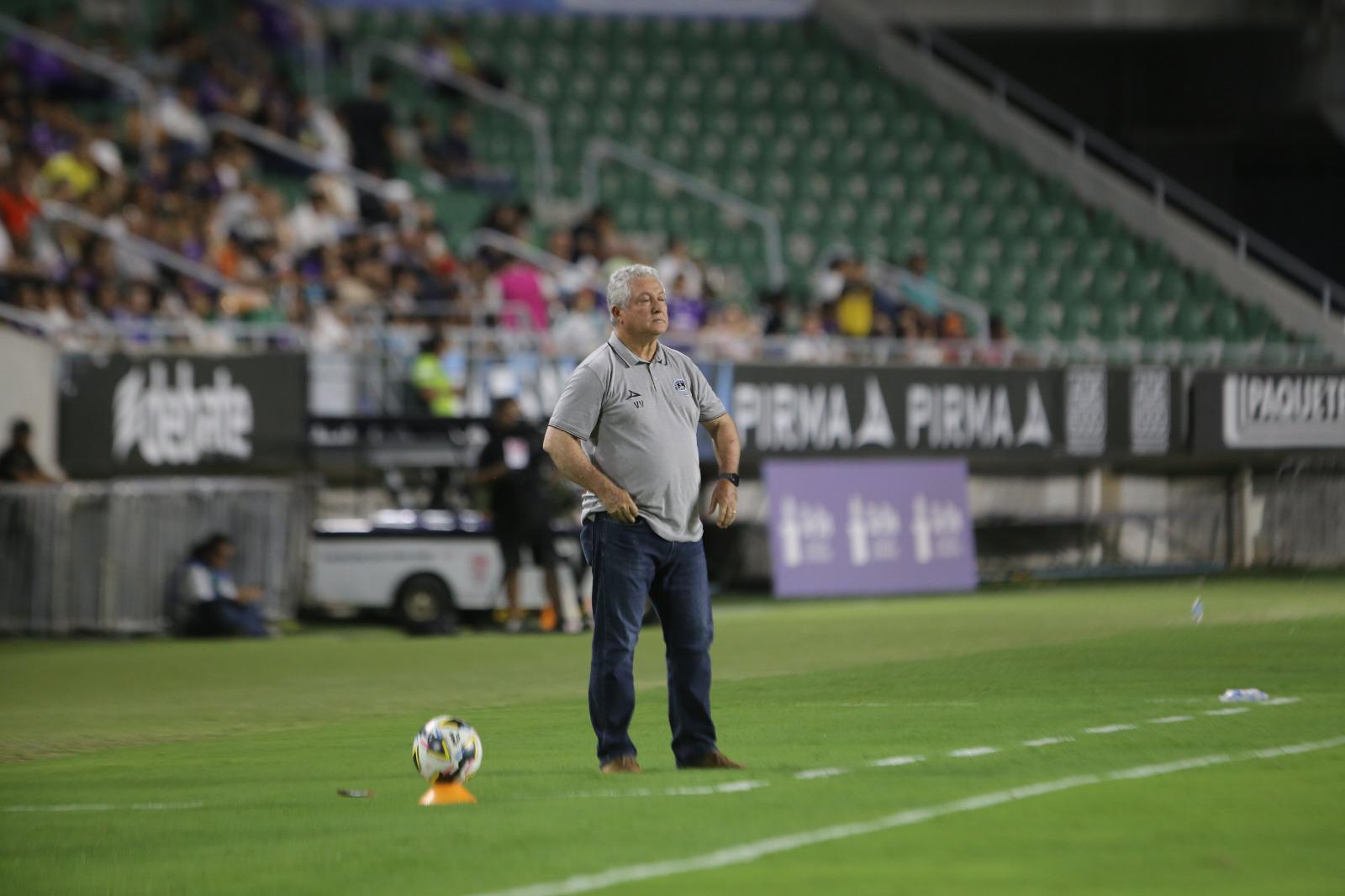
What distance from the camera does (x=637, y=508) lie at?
8656 millimetres

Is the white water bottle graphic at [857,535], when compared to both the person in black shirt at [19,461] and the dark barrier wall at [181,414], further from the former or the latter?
the person in black shirt at [19,461]

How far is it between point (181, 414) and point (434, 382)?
101 inches

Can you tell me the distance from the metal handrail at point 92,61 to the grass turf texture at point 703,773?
11.3m

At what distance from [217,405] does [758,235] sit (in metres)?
11.0

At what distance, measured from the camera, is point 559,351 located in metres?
22.4

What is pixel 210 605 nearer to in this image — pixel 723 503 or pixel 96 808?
pixel 96 808

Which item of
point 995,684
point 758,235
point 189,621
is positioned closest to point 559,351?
point 189,621

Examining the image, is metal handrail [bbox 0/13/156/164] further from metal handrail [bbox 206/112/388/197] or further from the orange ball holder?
the orange ball holder

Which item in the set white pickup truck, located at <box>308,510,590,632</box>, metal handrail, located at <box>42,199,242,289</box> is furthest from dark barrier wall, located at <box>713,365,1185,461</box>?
metal handrail, located at <box>42,199,242,289</box>

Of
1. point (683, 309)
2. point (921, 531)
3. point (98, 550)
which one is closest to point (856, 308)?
point (683, 309)

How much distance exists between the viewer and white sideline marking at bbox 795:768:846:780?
841 centimetres

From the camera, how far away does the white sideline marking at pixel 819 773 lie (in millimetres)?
8406

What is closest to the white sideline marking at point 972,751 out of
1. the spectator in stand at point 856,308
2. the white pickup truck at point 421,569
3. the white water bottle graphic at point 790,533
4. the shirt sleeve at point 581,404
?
the shirt sleeve at point 581,404

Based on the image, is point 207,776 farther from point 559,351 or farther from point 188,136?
point 188,136
